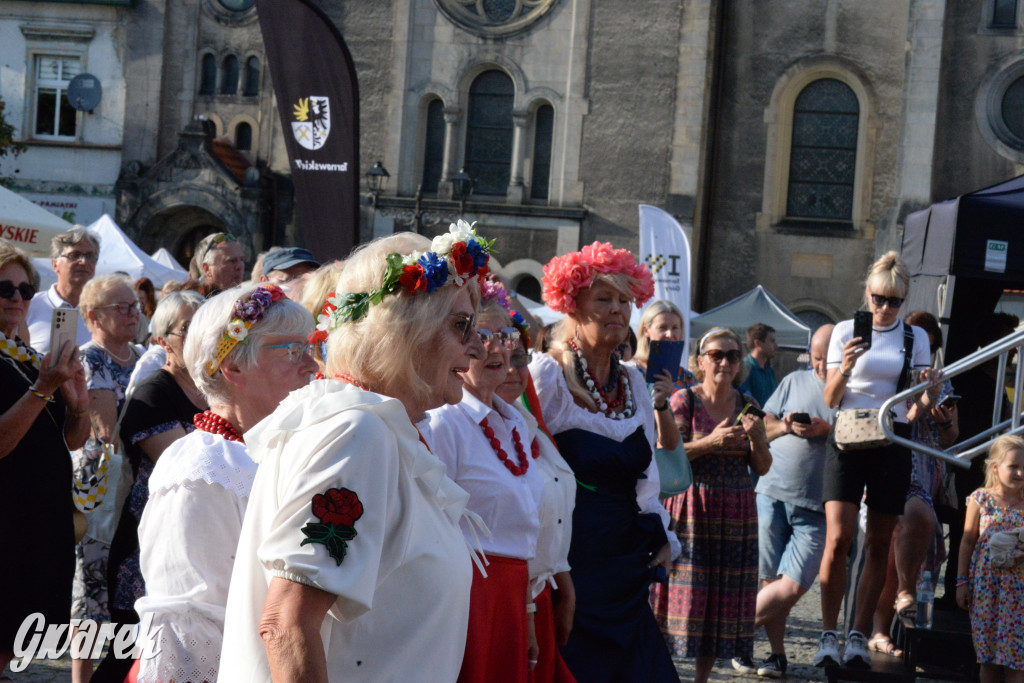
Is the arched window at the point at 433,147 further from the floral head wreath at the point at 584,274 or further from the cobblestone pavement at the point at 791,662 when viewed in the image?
the floral head wreath at the point at 584,274

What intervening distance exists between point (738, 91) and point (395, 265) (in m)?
21.9

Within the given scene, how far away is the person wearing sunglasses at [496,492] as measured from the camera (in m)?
3.42

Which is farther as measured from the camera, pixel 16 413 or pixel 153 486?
pixel 16 413

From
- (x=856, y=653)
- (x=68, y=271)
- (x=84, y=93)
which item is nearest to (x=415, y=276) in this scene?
(x=856, y=653)

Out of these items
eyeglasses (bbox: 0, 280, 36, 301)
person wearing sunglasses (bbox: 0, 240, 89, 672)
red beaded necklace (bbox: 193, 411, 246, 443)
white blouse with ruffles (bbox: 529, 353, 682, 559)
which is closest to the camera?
red beaded necklace (bbox: 193, 411, 246, 443)

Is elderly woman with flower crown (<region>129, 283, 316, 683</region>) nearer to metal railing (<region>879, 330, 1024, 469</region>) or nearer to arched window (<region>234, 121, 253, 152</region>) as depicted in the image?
metal railing (<region>879, 330, 1024, 469</region>)

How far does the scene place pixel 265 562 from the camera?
7.29ft

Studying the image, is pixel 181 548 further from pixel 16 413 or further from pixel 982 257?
pixel 982 257

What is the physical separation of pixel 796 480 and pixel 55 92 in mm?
21594

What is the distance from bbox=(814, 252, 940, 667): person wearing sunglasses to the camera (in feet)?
23.1

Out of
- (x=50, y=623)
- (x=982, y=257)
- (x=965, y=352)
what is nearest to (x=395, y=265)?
(x=50, y=623)

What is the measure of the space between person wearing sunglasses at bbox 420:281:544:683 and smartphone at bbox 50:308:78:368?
1.48 meters

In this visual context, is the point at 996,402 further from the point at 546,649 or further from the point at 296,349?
the point at 296,349

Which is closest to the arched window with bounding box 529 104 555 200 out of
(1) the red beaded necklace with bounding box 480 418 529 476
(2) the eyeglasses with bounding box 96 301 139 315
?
(2) the eyeglasses with bounding box 96 301 139 315
